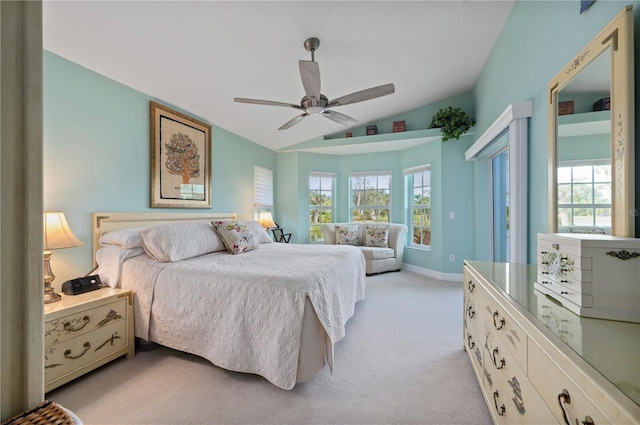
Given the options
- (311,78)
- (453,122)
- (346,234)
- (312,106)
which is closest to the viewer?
(311,78)

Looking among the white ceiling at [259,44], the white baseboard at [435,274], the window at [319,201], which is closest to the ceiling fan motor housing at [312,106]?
the white ceiling at [259,44]

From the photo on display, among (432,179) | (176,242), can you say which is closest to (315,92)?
(176,242)

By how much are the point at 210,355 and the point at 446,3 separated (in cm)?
337

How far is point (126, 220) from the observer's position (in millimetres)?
2604

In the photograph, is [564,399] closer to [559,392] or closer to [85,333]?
[559,392]

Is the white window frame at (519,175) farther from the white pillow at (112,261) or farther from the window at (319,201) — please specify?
the window at (319,201)

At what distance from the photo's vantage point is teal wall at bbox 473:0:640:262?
1.37 metres

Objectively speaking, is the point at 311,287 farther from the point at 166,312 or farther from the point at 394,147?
the point at 394,147

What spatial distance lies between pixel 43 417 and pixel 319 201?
17.3ft

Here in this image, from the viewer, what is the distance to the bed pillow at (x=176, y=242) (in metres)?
2.23

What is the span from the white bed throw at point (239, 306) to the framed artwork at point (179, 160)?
1.04 metres

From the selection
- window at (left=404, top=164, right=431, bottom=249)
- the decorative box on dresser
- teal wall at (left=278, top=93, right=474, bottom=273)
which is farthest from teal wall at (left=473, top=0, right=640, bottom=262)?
window at (left=404, top=164, right=431, bottom=249)

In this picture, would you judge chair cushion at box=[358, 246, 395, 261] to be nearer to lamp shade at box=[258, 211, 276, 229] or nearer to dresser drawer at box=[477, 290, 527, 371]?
lamp shade at box=[258, 211, 276, 229]

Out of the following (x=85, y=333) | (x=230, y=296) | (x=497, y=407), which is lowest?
(x=497, y=407)
